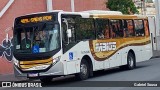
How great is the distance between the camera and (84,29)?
1891cm

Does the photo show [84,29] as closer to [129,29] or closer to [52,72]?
[52,72]

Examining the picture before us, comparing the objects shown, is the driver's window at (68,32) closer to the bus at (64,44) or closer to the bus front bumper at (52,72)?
the bus at (64,44)

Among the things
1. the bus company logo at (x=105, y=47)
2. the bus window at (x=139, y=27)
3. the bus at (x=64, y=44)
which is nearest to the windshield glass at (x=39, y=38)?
the bus at (x=64, y=44)

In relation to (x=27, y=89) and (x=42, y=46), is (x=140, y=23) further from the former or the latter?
(x=27, y=89)

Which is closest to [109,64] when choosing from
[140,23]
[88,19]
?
[88,19]

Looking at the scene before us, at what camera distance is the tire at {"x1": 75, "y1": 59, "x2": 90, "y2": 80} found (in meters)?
18.3

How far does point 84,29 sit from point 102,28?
1697 millimetres

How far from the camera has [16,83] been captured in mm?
18094

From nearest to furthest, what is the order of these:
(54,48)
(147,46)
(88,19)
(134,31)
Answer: (54,48), (88,19), (134,31), (147,46)

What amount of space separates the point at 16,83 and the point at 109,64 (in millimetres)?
5019

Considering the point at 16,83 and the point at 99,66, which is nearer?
the point at 16,83

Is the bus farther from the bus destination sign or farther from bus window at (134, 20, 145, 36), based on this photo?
bus window at (134, 20, 145, 36)

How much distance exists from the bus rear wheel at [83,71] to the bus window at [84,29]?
43.3 inches

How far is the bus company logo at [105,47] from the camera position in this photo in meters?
19.8
